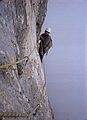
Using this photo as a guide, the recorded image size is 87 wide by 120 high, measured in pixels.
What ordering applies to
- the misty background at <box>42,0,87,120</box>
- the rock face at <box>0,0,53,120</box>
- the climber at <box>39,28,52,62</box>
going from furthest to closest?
the misty background at <box>42,0,87,120</box> < the climber at <box>39,28,52,62</box> < the rock face at <box>0,0,53,120</box>

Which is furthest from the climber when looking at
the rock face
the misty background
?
the misty background

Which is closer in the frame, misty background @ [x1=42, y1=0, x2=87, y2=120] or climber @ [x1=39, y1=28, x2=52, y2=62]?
climber @ [x1=39, y1=28, x2=52, y2=62]

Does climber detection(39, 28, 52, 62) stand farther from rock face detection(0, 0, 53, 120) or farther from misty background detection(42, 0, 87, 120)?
misty background detection(42, 0, 87, 120)

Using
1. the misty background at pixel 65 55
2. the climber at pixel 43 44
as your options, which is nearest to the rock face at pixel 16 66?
the climber at pixel 43 44

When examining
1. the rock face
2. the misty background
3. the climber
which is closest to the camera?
the rock face

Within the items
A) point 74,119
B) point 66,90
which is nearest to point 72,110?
point 74,119

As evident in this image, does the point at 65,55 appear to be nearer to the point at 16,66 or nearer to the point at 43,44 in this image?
the point at 43,44

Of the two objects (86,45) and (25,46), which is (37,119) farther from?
(86,45)

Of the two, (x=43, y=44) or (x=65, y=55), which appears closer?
(x=43, y=44)

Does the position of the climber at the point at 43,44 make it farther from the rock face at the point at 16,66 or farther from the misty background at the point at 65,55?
the misty background at the point at 65,55

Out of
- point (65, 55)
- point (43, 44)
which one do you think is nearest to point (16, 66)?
point (43, 44)

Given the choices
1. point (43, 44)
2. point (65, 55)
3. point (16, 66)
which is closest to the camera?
point (16, 66)

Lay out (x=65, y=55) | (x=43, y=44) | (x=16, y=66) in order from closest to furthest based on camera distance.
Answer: (x=16, y=66)
(x=43, y=44)
(x=65, y=55)

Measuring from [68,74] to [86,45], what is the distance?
0.76 metres
